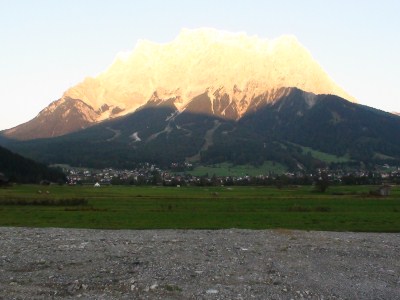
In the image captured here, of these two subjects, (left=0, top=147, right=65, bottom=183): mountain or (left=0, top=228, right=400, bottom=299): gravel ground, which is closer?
(left=0, top=228, right=400, bottom=299): gravel ground

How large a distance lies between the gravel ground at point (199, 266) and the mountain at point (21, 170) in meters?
137

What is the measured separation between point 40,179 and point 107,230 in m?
142

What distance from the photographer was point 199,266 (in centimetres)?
2739

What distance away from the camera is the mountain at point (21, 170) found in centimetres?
16912

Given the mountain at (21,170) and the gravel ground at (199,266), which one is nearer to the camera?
the gravel ground at (199,266)

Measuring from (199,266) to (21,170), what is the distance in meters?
161

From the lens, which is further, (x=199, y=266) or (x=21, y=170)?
(x=21, y=170)

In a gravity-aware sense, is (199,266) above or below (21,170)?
below

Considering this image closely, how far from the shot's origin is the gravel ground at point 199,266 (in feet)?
74.8

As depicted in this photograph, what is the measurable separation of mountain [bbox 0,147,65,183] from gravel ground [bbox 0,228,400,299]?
137 meters

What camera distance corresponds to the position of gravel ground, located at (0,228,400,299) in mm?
22797

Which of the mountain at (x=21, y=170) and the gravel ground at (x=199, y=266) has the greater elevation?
the mountain at (x=21, y=170)

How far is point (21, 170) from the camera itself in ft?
580

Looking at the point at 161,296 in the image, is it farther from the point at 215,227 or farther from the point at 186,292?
the point at 215,227
